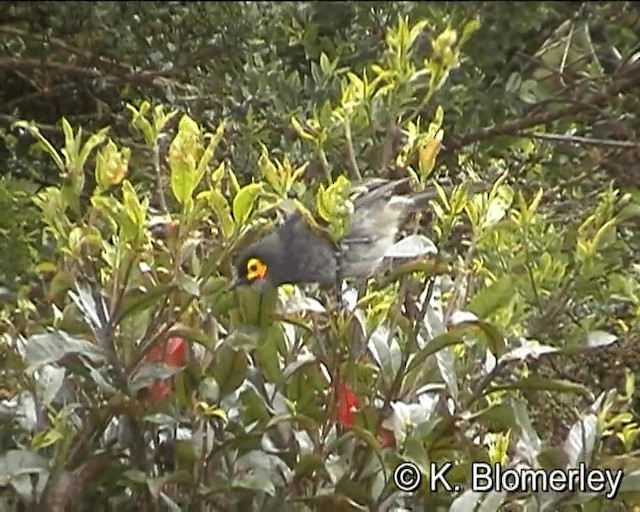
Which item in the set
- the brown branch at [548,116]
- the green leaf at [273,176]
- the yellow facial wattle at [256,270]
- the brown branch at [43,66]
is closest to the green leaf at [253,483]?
the yellow facial wattle at [256,270]

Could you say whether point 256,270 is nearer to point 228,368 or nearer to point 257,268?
point 257,268

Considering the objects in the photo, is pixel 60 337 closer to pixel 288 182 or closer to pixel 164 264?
pixel 164 264

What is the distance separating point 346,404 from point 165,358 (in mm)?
184

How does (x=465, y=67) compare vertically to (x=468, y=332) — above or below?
below

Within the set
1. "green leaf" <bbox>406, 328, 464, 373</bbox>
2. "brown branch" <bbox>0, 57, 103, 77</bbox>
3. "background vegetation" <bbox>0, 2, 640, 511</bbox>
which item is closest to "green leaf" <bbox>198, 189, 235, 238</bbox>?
"background vegetation" <bbox>0, 2, 640, 511</bbox>

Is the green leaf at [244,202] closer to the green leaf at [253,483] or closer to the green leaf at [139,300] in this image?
the green leaf at [139,300]

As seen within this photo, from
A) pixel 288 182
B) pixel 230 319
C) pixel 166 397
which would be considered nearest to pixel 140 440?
pixel 166 397

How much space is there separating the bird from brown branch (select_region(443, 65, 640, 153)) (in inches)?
32.6

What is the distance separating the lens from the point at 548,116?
243cm

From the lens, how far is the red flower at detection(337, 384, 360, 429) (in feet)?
4.19

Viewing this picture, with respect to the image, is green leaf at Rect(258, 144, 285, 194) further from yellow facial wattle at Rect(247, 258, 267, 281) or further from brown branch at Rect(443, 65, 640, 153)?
brown branch at Rect(443, 65, 640, 153)

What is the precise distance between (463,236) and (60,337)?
0.65 m

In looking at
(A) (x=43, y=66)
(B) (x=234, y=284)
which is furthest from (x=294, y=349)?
(A) (x=43, y=66)

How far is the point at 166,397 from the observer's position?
4.17ft
